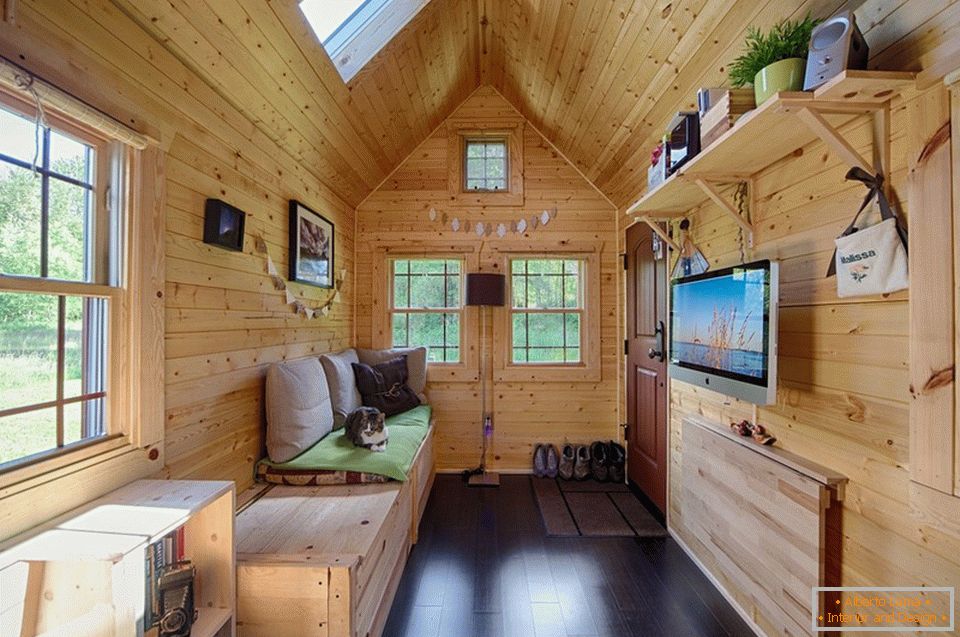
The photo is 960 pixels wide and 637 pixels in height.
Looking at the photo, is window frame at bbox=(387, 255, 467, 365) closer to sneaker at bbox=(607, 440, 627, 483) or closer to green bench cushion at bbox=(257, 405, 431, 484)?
green bench cushion at bbox=(257, 405, 431, 484)

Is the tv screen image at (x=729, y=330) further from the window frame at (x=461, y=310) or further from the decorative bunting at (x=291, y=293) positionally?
the decorative bunting at (x=291, y=293)

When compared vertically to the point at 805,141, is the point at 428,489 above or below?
below

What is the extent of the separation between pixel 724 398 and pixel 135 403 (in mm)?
2507

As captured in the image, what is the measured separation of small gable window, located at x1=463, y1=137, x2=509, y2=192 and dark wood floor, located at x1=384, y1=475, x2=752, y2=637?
287 cm

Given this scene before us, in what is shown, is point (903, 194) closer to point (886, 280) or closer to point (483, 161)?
point (886, 280)

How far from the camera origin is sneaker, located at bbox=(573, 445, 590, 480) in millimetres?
3393

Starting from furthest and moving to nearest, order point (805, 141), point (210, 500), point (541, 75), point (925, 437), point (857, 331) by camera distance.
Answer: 1. point (541, 75)
2. point (805, 141)
3. point (857, 331)
4. point (210, 500)
5. point (925, 437)

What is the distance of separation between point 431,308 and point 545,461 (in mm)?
1743

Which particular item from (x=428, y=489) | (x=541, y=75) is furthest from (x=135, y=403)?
(x=541, y=75)

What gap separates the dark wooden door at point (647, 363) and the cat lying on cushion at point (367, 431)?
6.26ft

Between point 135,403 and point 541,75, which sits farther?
point 541,75

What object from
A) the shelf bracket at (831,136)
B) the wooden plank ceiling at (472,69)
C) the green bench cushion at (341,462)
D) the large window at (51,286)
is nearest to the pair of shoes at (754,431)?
the shelf bracket at (831,136)

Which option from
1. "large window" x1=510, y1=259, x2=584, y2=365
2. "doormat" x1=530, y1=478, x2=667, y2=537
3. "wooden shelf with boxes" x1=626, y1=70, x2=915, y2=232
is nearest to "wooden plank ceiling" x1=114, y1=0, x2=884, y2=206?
"wooden shelf with boxes" x1=626, y1=70, x2=915, y2=232

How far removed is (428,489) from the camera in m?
3.07
